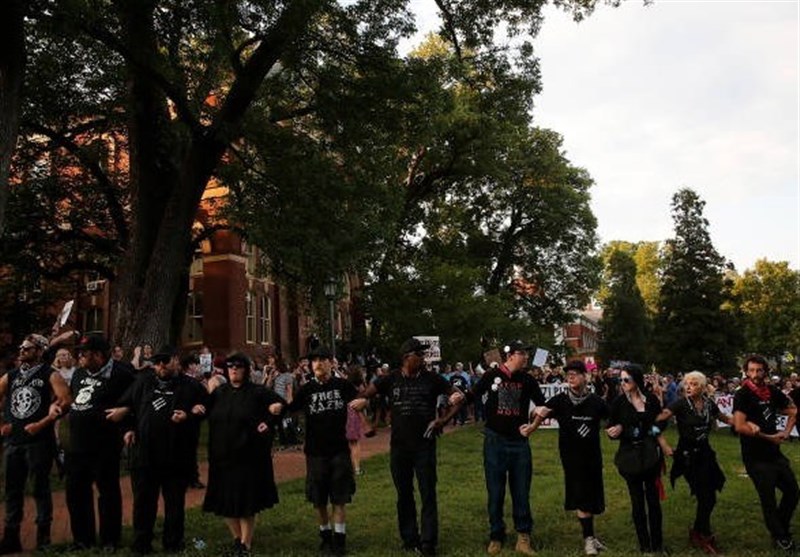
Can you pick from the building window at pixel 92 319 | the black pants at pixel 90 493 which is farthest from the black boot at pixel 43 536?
the building window at pixel 92 319

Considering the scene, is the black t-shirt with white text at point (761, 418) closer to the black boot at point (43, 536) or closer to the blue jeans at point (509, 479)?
the blue jeans at point (509, 479)

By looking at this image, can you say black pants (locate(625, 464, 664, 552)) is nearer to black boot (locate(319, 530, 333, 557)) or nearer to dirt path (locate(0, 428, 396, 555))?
black boot (locate(319, 530, 333, 557))

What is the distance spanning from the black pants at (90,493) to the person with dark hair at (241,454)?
42.9 inches

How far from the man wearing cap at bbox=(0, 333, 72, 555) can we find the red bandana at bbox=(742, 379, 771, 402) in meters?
6.97

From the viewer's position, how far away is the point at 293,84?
19.8 m

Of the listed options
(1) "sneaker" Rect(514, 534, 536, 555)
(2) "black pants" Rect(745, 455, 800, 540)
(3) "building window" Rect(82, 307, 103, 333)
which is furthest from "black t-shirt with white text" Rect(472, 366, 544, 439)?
(3) "building window" Rect(82, 307, 103, 333)

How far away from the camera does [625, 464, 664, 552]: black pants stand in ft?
23.9

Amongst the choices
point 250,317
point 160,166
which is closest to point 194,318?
point 250,317

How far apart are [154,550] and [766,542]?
6207 millimetres

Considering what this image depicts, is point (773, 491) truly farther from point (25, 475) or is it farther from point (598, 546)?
point (25, 475)

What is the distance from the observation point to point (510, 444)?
24.8 ft

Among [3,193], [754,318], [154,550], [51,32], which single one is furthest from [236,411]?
[754,318]

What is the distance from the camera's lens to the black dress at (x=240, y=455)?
7.10 metres

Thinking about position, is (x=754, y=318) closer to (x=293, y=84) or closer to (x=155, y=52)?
(x=293, y=84)
